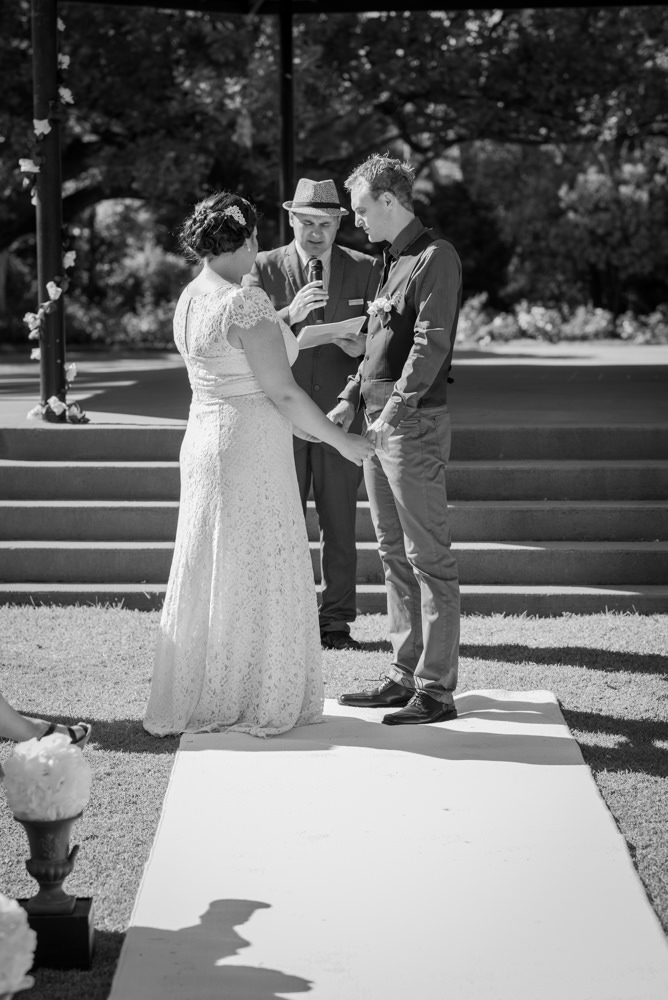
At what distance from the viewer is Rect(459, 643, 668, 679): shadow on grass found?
567cm

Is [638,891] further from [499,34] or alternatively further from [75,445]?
[499,34]

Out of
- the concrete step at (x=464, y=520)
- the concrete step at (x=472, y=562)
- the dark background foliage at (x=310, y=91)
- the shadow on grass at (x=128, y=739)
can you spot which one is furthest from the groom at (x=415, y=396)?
the dark background foliage at (x=310, y=91)

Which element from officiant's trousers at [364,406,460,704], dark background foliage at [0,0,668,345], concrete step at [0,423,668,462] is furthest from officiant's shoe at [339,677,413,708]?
dark background foliage at [0,0,668,345]

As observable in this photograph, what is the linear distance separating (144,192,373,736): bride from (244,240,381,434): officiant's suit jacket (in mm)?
1344

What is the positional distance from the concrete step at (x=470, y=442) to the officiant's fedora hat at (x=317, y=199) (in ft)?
7.63

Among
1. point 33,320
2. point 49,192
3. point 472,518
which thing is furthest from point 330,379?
point 49,192

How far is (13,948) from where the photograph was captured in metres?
2.40

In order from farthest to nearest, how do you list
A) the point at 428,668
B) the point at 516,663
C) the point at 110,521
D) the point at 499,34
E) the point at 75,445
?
the point at 499,34, the point at 75,445, the point at 110,521, the point at 516,663, the point at 428,668

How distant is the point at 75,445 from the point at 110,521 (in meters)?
0.80

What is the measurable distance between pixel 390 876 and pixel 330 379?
121 inches

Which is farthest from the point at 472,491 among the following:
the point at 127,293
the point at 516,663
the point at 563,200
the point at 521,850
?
the point at 127,293

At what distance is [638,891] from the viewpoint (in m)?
3.40

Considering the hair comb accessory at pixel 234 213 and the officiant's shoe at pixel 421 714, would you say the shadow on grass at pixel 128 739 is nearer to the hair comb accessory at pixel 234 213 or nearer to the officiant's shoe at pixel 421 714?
the officiant's shoe at pixel 421 714

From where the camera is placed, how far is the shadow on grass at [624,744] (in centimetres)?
440
